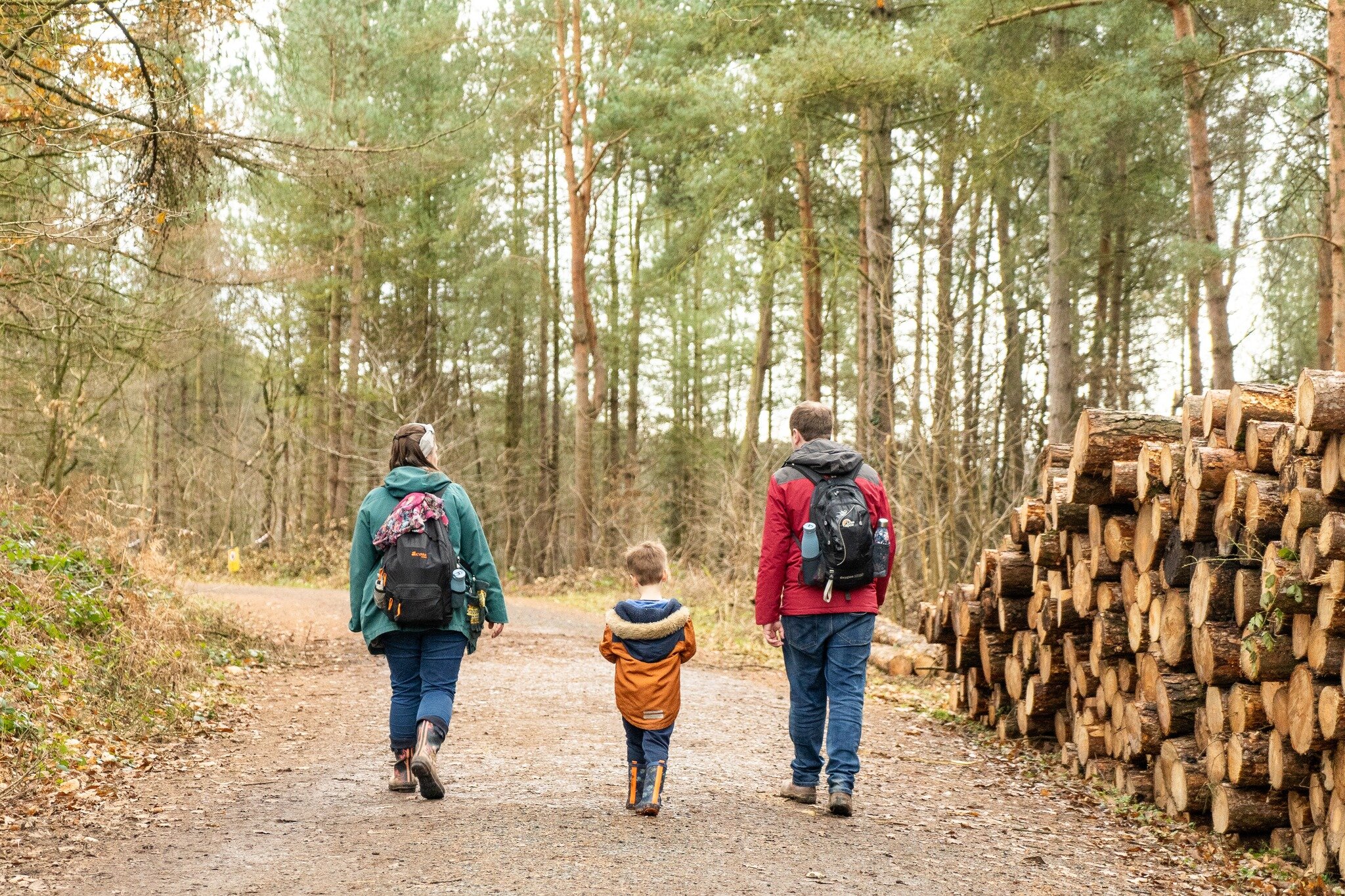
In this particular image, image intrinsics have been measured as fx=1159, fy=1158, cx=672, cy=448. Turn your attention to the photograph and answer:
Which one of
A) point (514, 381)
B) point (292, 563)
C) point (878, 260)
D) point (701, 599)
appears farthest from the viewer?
point (514, 381)

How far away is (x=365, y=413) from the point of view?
26.1 m

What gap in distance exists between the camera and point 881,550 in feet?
→ 18.1

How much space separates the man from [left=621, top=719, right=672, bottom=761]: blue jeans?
671 mm

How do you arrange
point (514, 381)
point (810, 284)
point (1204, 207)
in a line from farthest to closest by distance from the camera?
point (514, 381) < point (810, 284) < point (1204, 207)

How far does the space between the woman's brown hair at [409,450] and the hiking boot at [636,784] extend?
1791 mm

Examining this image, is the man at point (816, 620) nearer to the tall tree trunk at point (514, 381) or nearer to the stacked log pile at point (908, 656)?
the stacked log pile at point (908, 656)

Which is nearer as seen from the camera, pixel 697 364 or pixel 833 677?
pixel 833 677

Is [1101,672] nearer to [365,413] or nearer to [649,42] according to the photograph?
[649,42]

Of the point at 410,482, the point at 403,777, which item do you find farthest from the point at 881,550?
the point at 403,777

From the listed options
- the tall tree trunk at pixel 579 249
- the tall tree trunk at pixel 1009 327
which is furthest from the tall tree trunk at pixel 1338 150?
the tall tree trunk at pixel 579 249

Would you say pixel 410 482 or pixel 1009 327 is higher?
pixel 1009 327

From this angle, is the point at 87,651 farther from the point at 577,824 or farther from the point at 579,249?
the point at 579,249

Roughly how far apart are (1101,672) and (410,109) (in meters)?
21.0

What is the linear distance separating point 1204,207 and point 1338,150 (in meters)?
3.68
